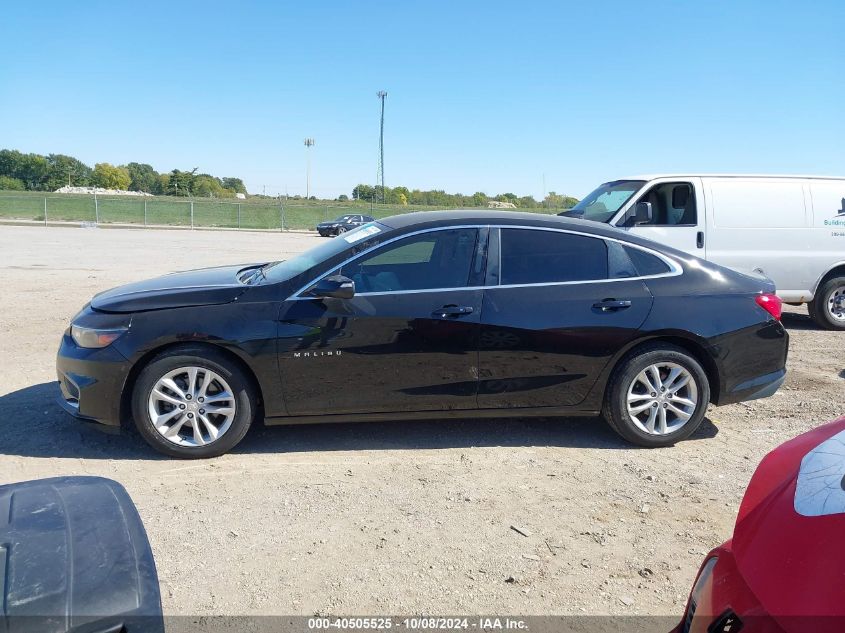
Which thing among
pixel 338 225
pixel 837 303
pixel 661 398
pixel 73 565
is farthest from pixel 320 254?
pixel 338 225

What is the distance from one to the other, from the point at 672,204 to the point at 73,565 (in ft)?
28.1

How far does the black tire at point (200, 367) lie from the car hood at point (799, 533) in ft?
10.9

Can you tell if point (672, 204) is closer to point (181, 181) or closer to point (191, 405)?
point (191, 405)

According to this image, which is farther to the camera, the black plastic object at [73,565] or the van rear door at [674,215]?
the van rear door at [674,215]

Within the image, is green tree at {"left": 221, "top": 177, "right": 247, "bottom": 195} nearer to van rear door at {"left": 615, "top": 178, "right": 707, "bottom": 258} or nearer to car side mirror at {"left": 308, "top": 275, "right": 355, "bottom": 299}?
van rear door at {"left": 615, "top": 178, "right": 707, "bottom": 258}

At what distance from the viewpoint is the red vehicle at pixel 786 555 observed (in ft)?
4.65

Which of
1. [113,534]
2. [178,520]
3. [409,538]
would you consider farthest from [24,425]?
[113,534]

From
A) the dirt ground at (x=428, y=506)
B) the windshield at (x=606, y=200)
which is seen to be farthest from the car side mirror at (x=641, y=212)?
the dirt ground at (x=428, y=506)

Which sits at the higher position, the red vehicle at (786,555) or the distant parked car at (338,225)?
the distant parked car at (338,225)

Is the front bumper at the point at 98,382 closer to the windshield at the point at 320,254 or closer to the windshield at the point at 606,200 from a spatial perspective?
the windshield at the point at 320,254

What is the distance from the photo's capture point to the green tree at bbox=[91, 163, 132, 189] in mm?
108000

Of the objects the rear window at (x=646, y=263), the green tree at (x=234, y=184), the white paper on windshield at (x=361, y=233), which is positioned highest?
the green tree at (x=234, y=184)

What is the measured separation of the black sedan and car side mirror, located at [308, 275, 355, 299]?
12mm

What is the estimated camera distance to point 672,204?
8875 mm
